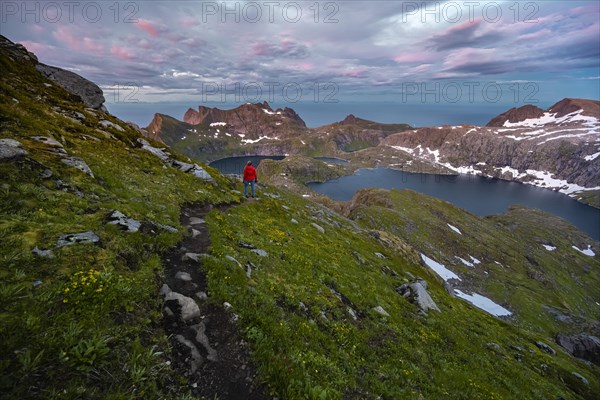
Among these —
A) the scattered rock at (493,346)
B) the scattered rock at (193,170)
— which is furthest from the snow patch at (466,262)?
the scattered rock at (193,170)

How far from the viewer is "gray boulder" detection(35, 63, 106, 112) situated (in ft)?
134

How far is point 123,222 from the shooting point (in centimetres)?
1257

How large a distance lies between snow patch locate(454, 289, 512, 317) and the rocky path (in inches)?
3107

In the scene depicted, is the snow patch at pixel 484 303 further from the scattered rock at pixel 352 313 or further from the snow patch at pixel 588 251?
the snow patch at pixel 588 251

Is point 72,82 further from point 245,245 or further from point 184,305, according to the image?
point 184,305

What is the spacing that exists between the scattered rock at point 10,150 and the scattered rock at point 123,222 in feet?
18.8

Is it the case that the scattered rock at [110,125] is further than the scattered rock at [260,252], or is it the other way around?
the scattered rock at [110,125]

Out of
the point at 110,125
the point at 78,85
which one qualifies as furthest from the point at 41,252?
the point at 78,85

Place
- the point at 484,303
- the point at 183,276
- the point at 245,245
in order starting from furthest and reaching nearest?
1. the point at 484,303
2. the point at 245,245
3. the point at 183,276

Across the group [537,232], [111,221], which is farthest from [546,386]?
[537,232]

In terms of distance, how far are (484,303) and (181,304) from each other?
→ 91.0 metres

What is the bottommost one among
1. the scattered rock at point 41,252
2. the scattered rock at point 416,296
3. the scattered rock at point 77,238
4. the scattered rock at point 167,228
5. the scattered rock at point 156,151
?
the scattered rock at point 416,296

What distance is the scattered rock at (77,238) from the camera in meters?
9.27

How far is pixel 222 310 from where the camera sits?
9.89 meters
